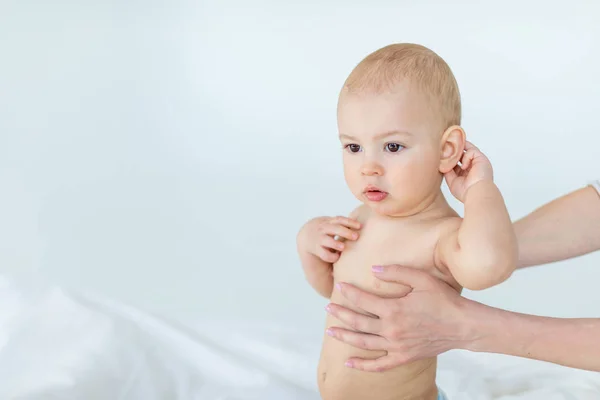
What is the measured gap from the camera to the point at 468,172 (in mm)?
1648

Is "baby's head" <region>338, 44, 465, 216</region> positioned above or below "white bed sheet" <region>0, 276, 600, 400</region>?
above

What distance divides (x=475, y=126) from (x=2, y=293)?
8.10ft

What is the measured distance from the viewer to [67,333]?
2324mm

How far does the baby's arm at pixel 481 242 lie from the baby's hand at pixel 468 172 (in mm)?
15

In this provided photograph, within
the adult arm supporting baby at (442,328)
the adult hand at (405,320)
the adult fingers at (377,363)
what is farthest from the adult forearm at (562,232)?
the adult fingers at (377,363)

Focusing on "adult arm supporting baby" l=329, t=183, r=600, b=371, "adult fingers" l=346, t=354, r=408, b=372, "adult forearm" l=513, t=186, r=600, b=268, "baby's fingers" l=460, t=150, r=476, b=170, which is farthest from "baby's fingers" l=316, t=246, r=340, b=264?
"adult forearm" l=513, t=186, r=600, b=268

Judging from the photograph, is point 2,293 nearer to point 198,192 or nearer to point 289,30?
point 198,192

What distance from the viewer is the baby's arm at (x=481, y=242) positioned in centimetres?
149

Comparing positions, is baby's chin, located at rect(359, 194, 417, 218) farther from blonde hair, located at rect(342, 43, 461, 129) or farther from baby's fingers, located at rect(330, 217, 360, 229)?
blonde hair, located at rect(342, 43, 461, 129)

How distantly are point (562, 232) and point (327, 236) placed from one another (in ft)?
2.09

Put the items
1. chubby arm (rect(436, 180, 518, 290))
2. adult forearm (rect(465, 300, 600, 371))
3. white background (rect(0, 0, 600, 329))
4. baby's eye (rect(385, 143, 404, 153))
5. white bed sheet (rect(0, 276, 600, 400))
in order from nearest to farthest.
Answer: chubby arm (rect(436, 180, 518, 290)) < baby's eye (rect(385, 143, 404, 153)) < adult forearm (rect(465, 300, 600, 371)) < white bed sheet (rect(0, 276, 600, 400)) < white background (rect(0, 0, 600, 329))

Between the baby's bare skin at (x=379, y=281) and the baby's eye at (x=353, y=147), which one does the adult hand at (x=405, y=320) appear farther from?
the baby's eye at (x=353, y=147)

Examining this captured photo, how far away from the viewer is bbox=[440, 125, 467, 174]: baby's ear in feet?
5.29

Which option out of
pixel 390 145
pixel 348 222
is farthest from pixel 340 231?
pixel 390 145
